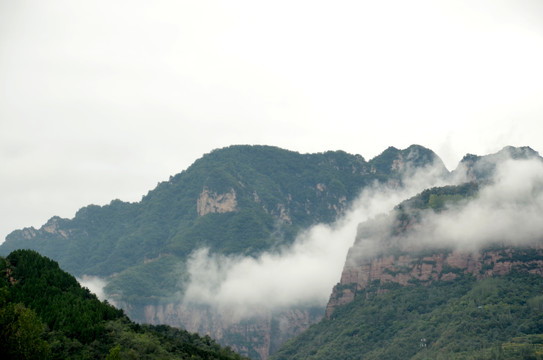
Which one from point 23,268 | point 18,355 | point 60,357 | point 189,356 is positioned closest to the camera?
point 18,355

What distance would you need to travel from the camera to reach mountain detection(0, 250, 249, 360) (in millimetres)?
119500

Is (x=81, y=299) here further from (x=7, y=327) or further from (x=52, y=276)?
(x=7, y=327)

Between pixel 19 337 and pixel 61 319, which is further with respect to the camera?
pixel 61 319

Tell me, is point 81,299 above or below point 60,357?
above

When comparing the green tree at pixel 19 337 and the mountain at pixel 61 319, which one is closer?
the green tree at pixel 19 337

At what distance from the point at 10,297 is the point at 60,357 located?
1866 cm

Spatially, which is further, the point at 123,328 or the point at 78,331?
the point at 123,328

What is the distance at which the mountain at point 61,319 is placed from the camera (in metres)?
120

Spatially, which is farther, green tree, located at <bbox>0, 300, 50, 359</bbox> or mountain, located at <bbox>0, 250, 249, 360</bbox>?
mountain, located at <bbox>0, 250, 249, 360</bbox>

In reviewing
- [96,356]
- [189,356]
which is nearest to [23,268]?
[96,356]

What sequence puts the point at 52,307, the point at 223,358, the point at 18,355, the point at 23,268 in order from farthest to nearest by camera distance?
the point at 223,358
the point at 23,268
the point at 52,307
the point at 18,355

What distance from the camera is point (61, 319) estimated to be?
478ft

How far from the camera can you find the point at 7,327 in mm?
114188

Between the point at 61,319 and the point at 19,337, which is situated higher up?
the point at 61,319
